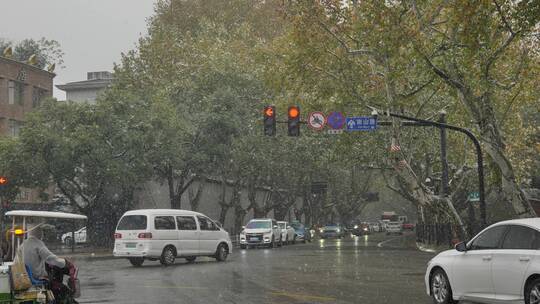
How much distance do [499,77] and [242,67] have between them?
1841 centimetres

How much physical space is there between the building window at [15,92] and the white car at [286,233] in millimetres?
23523

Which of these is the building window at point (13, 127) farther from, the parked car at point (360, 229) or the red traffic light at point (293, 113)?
the parked car at point (360, 229)

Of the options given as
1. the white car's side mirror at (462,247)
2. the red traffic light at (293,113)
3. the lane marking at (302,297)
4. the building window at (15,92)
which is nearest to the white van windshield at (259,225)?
the red traffic light at (293,113)

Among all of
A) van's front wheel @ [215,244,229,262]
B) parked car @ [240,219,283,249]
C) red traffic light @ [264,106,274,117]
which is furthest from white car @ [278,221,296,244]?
red traffic light @ [264,106,274,117]

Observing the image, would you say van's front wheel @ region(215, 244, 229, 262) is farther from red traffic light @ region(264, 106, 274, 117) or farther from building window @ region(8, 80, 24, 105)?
building window @ region(8, 80, 24, 105)

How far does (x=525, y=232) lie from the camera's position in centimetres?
1089

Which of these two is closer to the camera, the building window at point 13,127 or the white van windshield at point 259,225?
the white van windshield at point 259,225

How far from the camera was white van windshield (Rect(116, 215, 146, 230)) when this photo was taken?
2461 cm

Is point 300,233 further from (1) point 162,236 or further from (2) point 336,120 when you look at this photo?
(1) point 162,236

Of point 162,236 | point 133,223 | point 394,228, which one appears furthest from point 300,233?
point 394,228

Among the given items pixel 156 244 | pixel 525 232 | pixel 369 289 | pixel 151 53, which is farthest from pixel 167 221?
pixel 151 53

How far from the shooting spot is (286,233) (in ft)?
151

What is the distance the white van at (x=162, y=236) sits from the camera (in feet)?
80.0

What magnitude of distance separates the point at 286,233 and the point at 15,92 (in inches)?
964
